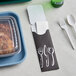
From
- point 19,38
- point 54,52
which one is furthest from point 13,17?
point 54,52

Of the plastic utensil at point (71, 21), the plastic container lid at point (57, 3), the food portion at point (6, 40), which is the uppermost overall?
the plastic container lid at point (57, 3)

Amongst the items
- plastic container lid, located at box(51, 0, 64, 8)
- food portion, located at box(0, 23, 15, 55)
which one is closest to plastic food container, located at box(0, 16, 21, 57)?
food portion, located at box(0, 23, 15, 55)

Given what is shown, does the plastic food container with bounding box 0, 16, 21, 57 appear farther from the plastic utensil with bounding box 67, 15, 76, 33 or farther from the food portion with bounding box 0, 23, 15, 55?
the plastic utensil with bounding box 67, 15, 76, 33

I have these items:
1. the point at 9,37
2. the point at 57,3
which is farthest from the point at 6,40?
the point at 57,3

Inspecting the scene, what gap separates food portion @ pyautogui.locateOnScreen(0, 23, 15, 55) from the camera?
0.60 m

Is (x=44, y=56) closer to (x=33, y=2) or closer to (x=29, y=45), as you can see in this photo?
(x=29, y=45)

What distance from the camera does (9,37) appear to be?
63 centimetres

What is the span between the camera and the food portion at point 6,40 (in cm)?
60

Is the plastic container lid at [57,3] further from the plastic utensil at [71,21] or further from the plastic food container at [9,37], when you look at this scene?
the plastic food container at [9,37]

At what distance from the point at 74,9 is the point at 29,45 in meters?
0.29

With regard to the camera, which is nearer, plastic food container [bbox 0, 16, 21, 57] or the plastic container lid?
plastic food container [bbox 0, 16, 21, 57]

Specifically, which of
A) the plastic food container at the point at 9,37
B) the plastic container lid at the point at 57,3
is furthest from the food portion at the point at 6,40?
the plastic container lid at the point at 57,3

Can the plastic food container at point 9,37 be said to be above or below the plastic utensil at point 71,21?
below

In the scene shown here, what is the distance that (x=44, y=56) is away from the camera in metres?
0.66
